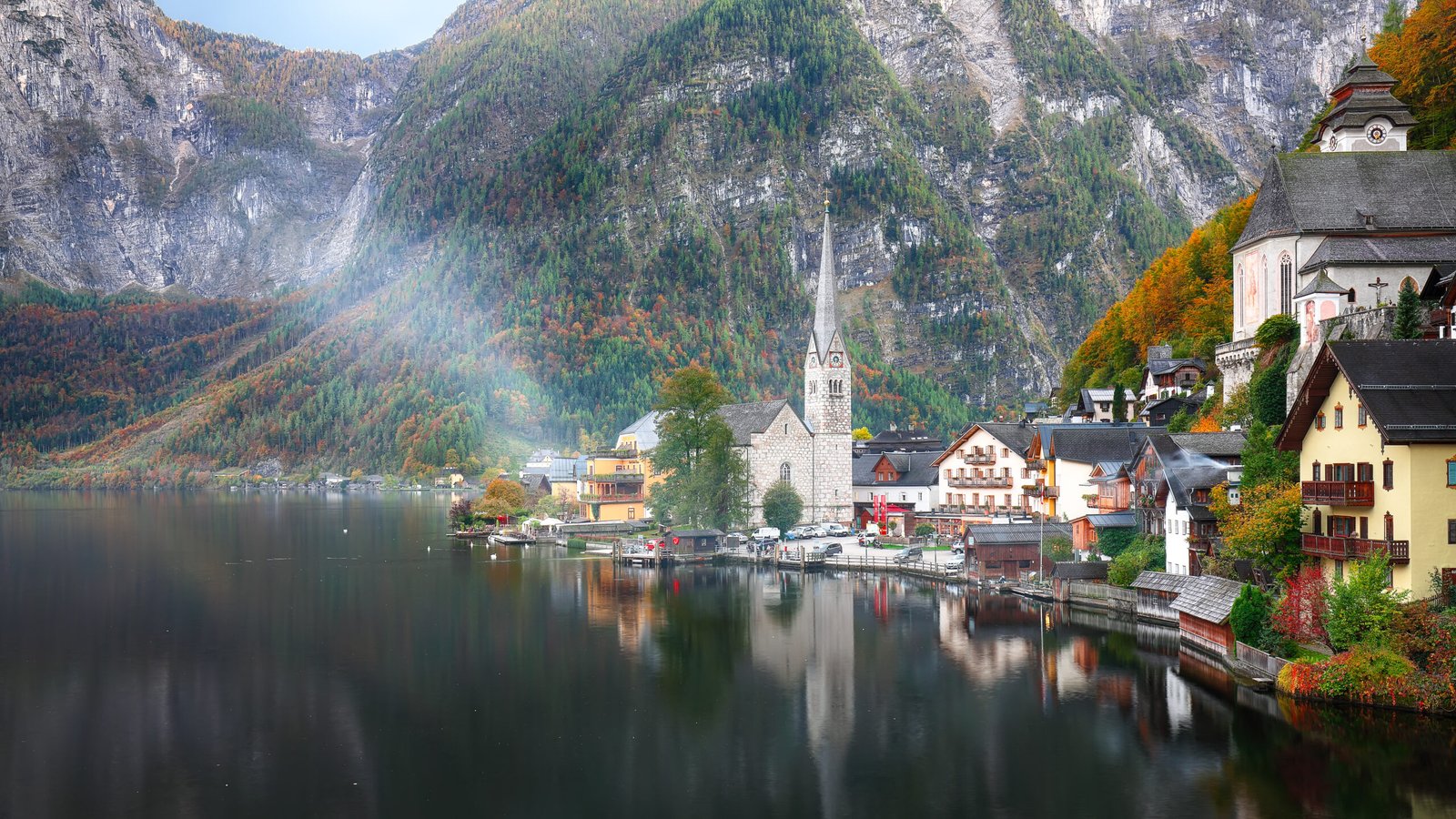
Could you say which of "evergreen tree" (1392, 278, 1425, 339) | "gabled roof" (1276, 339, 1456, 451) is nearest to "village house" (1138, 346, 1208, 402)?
"evergreen tree" (1392, 278, 1425, 339)

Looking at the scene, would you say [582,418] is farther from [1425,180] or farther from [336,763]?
[336,763]

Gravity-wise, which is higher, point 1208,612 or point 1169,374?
point 1169,374

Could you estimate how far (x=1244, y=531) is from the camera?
39.7 meters

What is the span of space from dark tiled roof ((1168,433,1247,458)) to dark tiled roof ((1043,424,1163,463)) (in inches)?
408

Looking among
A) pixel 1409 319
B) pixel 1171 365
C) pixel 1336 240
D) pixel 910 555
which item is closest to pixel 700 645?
pixel 910 555

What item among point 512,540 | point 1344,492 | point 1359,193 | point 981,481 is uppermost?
point 1359,193

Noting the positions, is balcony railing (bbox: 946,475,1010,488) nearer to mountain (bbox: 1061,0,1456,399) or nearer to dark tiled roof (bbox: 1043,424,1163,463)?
dark tiled roof (bbox: 1043,424,1163,463)

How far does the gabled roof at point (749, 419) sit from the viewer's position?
299 feet

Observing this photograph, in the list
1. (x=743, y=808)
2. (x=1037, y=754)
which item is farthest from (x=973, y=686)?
(x=743, y=808)

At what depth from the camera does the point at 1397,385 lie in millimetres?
34781

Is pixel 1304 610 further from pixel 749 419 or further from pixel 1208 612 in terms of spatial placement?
pixel 749 419

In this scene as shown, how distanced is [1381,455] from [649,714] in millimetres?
22236

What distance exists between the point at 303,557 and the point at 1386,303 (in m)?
64.6

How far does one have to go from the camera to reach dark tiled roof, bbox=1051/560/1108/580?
2119 inches
